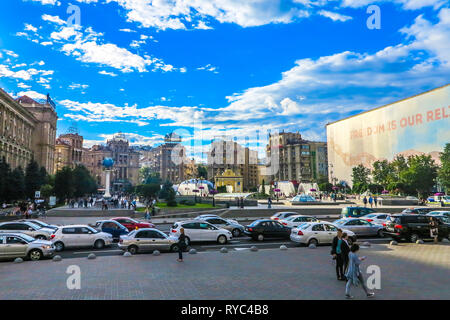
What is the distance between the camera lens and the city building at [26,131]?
71.8 meters

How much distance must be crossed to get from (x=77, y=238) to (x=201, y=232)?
6.75 m

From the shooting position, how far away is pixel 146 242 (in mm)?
16219

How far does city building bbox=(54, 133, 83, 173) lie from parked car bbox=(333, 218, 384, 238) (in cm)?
12971

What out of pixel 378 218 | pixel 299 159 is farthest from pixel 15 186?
pixel 299 159

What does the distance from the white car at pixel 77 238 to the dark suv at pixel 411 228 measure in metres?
16.6

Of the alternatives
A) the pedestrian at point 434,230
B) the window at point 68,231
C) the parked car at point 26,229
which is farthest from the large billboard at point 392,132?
the parked car at point 26,229

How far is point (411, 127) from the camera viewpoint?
3415 inches

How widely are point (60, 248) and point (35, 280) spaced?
7472 millimetres

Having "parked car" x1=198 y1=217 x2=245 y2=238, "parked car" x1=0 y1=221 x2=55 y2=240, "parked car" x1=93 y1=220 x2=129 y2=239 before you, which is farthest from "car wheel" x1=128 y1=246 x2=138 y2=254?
"parked car" x1=198 y1=217 x2=245 y2=238

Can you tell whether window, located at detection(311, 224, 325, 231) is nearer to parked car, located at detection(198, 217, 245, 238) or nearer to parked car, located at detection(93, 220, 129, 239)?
parked car, located at detection(198, 217, 245, 238)

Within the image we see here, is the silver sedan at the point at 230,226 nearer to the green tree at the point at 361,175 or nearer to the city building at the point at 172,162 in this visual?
the green tree at the point at 361,175

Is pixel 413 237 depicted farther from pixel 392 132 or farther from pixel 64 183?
pixel 392 132

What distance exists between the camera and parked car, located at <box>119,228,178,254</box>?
16.1m

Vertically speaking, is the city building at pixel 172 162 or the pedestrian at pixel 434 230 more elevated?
the city building at pixel 172 162
